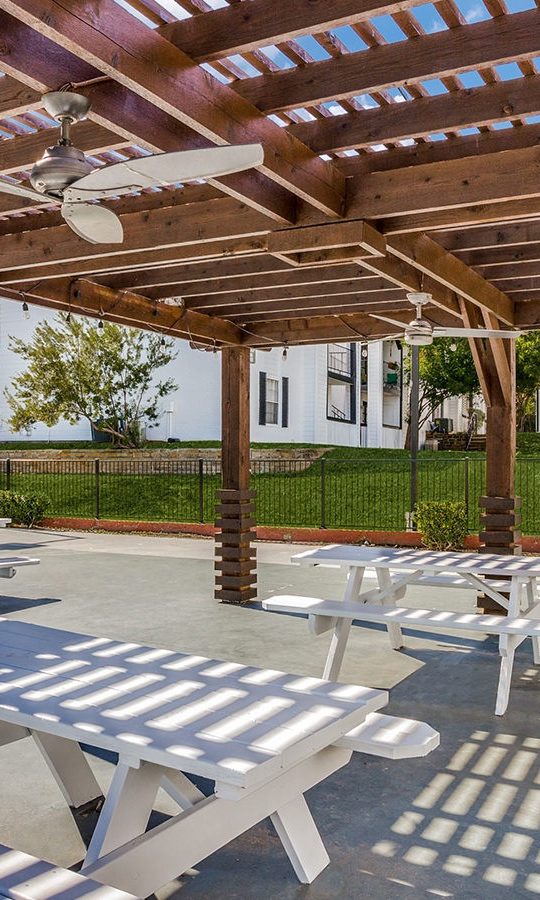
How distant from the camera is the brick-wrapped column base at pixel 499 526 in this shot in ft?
25.6

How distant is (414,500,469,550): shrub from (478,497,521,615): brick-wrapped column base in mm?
4145

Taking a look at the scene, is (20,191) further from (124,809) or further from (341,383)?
(341,383)

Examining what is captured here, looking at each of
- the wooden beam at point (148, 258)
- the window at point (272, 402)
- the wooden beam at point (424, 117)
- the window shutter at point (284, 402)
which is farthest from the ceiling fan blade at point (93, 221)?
the window shutter at point (284, 402)

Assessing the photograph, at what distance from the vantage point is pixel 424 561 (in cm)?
598

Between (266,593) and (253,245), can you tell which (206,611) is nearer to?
(266,593)

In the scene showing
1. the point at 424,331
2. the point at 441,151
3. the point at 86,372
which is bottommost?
the point at 424,331

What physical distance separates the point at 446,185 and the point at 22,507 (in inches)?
545

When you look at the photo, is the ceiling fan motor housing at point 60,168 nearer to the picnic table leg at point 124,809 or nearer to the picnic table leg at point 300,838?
the picnic table leg at point 124,809

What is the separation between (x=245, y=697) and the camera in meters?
2.75

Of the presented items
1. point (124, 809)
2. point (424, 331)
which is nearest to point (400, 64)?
point (124, 809)

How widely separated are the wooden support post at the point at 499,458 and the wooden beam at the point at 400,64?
4521 millimetres

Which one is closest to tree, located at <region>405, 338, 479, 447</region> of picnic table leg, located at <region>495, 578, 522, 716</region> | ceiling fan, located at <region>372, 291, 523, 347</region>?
ceiling fan, located at <region>372, 291, 523, 347</region>

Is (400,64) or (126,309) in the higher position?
(400,64)

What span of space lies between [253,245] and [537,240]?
6.31 ft
